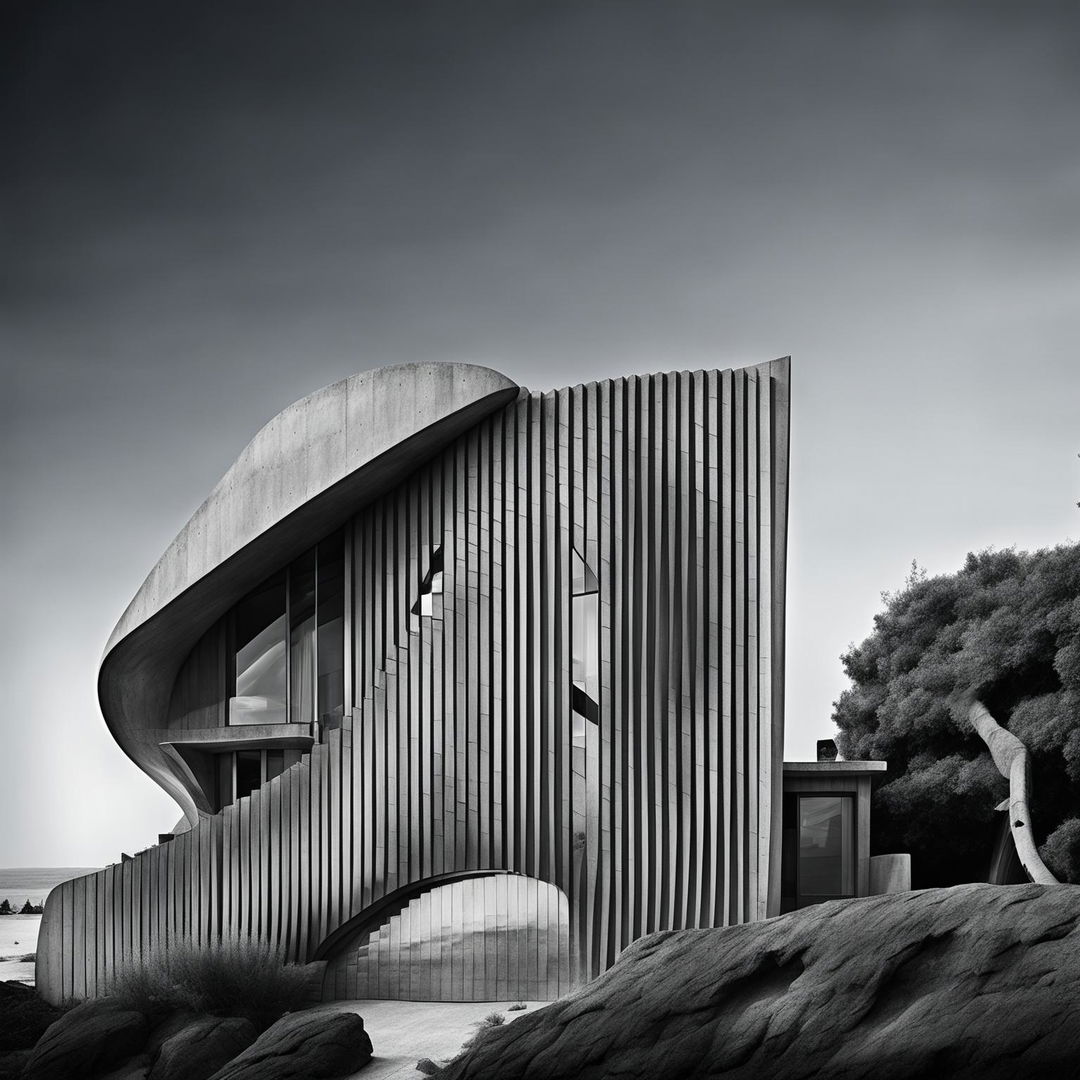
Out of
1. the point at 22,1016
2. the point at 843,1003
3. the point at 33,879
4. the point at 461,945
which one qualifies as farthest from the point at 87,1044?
the point at 33,879

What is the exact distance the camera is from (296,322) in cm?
2283

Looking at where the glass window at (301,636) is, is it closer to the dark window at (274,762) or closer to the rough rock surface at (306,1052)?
the dark window at (274,762)

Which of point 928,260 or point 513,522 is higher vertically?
point 928,260

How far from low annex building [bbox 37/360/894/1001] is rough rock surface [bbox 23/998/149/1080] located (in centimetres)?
300

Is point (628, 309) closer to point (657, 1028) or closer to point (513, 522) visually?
point (513, 522)

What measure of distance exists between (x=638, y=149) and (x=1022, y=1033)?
1458 cm

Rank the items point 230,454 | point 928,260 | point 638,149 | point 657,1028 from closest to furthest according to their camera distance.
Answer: point 657,1028 < point 638,149 < point 928,260 < point 230,454

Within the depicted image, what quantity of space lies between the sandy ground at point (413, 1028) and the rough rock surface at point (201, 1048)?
1.38 metres

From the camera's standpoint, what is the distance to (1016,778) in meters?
19.8

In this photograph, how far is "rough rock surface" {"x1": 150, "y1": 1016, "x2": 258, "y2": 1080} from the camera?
1266 cm

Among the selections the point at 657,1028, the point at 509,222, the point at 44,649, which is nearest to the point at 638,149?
the point at 509,222

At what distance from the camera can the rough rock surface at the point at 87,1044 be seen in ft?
43.1

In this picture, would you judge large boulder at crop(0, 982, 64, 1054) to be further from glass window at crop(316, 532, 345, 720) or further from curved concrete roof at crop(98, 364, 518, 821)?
glass window at crop(316, 532, 345, 720)

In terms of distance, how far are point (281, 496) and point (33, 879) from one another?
61.9m
